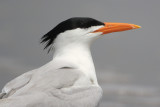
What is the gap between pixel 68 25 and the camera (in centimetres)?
718

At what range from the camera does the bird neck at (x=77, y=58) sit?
7.02 metres

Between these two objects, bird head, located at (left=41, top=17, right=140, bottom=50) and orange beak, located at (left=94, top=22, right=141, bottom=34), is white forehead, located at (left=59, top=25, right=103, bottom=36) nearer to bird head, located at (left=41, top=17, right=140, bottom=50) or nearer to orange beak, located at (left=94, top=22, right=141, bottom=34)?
bird head, located at (left=41, top=17, right=140, bottom=50)

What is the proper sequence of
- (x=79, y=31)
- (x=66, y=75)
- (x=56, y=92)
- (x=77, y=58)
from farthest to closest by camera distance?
(x=79, y=31)
(x=77, y=58)
(x=66, y=75)
(x=56, y=92)

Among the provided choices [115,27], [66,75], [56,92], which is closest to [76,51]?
[66,75]

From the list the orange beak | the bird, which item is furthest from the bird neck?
the orange beak

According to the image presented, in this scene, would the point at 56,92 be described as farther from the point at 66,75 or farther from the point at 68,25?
the point at 68,25

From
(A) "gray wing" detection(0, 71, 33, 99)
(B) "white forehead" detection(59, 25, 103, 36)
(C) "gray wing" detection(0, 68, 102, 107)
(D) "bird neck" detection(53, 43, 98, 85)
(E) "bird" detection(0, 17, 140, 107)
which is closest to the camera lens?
(C) "gray wing" detection(0, 68, 102, 107)

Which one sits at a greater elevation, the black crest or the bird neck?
the black crest

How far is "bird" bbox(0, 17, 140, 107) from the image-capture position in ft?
20.0

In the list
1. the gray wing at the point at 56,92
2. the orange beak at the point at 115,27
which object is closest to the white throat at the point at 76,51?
the gray wing at the point at 56,92

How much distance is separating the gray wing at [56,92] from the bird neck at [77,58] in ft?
0.96

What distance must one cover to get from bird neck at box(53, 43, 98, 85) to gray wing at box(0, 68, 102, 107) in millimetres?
294

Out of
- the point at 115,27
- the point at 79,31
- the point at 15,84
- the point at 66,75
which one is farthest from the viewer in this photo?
the point at 115,27

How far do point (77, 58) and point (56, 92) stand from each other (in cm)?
120
